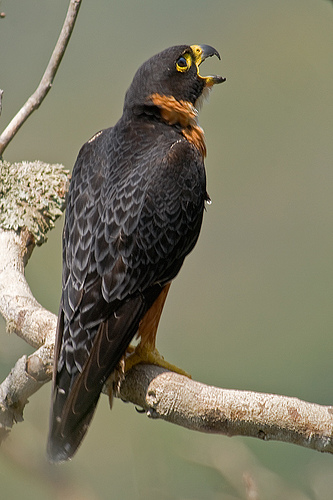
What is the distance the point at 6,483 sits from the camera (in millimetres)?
2643

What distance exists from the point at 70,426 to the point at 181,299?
199 inches

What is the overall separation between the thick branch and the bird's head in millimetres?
1808

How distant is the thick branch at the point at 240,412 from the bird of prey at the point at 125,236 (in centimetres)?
32

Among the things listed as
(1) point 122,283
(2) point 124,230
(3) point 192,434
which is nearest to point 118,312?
(1) point 122,283

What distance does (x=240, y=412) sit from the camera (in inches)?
100

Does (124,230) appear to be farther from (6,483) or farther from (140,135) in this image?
(6,483)

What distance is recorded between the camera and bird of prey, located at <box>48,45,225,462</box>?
283 cm

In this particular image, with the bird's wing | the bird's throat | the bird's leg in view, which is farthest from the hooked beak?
the bird's leg

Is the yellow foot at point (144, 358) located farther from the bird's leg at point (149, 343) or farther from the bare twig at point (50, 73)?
the bare twig at point (50, 73)

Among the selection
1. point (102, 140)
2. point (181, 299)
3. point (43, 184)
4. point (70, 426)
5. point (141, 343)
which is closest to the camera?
point (70, 426)

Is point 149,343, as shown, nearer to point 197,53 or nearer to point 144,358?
point 144,358

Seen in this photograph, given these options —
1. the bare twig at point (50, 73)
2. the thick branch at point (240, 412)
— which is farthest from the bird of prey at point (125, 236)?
the bare twig at point (50, 73)

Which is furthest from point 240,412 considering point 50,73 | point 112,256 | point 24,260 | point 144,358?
A: point 50,73

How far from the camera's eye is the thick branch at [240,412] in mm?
2480
